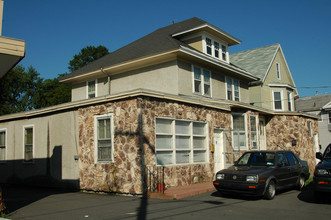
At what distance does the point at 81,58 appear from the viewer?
51.2 metres

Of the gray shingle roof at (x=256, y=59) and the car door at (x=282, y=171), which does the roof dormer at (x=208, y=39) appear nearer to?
the gray shingle roof at (x=256, y=59)

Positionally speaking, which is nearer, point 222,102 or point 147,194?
point 147,194

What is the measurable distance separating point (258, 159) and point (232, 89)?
11763mm

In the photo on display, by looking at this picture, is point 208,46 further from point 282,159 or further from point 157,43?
point 282,159

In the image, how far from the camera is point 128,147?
12086mm

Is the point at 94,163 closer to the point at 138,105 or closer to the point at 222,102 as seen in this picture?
the point at 138,105

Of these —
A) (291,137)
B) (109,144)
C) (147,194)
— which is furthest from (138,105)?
(291,137)

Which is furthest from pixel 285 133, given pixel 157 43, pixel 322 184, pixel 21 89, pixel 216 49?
pixel 21 89

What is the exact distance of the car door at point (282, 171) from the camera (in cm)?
1098

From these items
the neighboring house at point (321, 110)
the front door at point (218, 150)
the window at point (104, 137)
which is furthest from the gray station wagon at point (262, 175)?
the neighboring house at point (321, 110)

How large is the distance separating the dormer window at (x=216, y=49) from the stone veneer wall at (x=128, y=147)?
7.77 m

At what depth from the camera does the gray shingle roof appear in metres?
29.3

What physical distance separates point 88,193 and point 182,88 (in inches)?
307

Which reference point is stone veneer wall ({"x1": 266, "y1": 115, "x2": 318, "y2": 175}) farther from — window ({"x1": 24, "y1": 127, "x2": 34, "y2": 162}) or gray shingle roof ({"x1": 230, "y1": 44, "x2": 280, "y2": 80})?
window ({"x1": 24, "y1": 127, "x2": 34, "y2": 162})
